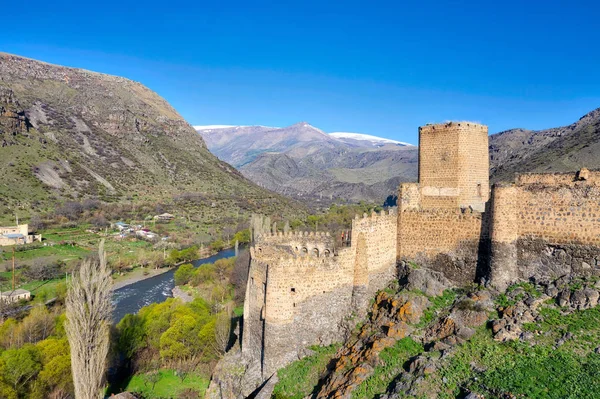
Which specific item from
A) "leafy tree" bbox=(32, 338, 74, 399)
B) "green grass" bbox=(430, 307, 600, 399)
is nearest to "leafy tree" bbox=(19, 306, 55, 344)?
"leafy tree" bbox=(32, 338, 74, 399)

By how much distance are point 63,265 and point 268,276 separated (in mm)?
51120

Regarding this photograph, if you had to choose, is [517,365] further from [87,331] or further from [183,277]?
[183,277]

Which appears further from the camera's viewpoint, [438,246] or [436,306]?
[438,246]

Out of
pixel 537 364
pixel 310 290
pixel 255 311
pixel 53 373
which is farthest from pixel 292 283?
pixel 53 373

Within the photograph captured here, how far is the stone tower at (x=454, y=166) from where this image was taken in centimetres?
2059

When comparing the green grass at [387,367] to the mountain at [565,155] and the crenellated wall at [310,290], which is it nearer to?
the crenellated wall at [310,290]

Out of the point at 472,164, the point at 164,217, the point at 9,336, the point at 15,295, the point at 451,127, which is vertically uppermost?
the point at 451,127

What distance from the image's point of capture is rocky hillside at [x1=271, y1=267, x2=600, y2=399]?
1348 centimetres

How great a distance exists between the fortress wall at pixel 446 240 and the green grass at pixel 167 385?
14478 mm

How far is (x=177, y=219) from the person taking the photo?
9725 cm

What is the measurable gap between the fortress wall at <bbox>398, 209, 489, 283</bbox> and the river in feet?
107

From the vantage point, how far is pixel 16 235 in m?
65.3

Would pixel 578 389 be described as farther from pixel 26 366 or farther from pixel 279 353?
pixel 26 366

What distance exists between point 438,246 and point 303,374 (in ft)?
A: 27.1
